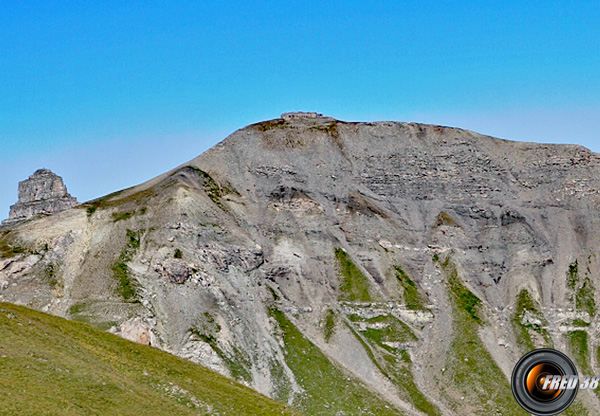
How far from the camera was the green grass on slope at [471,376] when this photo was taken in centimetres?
12394

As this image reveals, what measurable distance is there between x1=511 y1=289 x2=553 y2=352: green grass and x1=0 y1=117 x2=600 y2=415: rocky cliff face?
31cm

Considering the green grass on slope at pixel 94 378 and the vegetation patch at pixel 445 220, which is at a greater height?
the vegetation patch at pixel 445 220

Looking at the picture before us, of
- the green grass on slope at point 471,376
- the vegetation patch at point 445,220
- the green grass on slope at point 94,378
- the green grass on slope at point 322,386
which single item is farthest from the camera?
the vegetation patch at point 445,220

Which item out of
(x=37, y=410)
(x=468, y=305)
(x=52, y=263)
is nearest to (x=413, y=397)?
(x=468, y=305)

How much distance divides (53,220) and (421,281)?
76210 millimetres

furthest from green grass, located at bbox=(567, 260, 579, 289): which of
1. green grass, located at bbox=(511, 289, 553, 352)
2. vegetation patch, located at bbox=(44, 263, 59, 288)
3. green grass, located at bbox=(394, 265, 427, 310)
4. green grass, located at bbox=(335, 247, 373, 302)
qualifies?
vegetation patch, located at bbox=(44, 263, 59, 288)

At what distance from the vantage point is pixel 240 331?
426ft

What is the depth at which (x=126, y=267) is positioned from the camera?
132m

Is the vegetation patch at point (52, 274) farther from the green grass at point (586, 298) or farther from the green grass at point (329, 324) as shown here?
the green grass at point (586, 298)

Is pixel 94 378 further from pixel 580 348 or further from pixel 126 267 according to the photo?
pixel 580 348

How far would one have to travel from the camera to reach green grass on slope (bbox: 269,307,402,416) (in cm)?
11488

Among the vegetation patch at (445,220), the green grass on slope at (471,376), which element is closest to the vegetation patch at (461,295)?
the green grass on slope at (471,376)

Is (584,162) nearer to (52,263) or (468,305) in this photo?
(468,305)

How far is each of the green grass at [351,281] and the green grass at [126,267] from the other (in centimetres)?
4135
